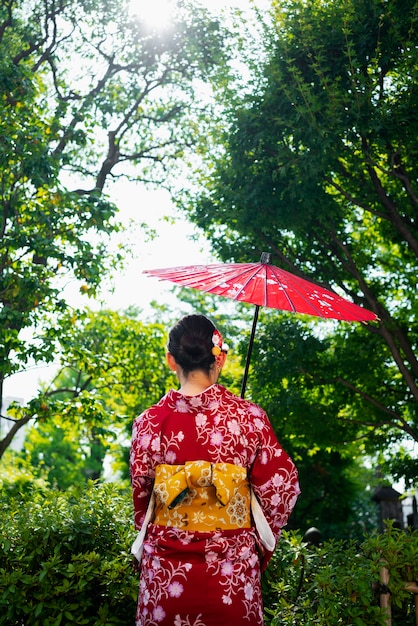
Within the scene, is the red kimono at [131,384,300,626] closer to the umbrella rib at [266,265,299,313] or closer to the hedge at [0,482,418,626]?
the umbrella rib at [266,265,299,313]

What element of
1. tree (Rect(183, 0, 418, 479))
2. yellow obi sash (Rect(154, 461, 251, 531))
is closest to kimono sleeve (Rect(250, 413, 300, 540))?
yellow obi sash (Rect(154, 461, 251, 531))

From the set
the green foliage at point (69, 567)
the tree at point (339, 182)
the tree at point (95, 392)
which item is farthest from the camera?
the tree at point (95, 392)

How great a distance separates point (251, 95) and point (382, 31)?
1.89m

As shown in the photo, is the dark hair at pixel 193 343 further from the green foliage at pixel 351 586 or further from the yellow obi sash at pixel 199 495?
the green foliage at pixel 351 586

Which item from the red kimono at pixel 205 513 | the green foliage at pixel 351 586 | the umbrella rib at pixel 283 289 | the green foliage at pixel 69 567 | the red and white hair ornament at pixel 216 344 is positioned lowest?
the green foliage at pixel 351 586

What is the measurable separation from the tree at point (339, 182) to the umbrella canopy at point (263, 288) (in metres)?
4.48

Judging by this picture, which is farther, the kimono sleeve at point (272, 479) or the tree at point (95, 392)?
the tree at point (95, 392)

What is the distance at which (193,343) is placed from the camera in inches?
128

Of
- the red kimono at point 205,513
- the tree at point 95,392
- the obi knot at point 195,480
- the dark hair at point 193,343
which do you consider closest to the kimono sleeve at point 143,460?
the red kimono at point 205,513

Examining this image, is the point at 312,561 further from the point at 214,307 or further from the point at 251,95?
the point at 214,307

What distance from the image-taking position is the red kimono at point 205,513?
10.1ft

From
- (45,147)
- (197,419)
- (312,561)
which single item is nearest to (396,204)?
(45,147)

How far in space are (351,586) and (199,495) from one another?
138 centimetres

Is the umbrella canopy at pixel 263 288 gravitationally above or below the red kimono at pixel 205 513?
above
